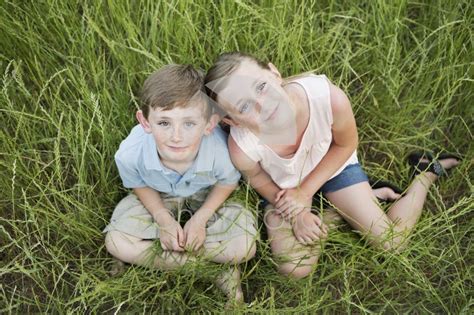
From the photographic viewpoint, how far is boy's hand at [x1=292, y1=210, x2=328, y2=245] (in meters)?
1.85

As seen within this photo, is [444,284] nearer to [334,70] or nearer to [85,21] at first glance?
[334,70]

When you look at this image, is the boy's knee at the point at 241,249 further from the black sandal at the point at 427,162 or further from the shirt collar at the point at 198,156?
the black sandal at the point at 427,162

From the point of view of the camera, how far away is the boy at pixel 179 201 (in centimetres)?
170

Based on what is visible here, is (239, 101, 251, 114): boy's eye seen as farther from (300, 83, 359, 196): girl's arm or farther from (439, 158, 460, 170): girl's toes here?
(439, 158, 460, 170): girl's toes

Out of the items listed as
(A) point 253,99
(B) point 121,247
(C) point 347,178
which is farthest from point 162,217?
(C) point 347,178

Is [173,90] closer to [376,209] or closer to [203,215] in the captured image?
[203,215]

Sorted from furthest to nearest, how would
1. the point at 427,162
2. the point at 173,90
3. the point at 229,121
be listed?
the point at 427,162 → the point at 229,121 → the point at 173,90

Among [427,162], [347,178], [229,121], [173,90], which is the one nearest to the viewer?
[173,90]

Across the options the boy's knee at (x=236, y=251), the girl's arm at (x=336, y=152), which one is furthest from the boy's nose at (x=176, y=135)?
the girl's arm at (x=336, y=152)

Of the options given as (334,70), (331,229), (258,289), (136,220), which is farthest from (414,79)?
(136,220)

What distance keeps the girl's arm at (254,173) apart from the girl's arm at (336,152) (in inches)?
4.0

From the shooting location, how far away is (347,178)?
6.42ft

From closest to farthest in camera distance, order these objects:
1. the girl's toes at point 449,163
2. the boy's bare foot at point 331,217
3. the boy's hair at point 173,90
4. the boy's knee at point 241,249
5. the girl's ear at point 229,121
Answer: the boy's hair at point 173,90 → the girl's ear at point 229,121 → the boy's knee at point 241,249 → the boy's bare foot at point 331,217 → the girl's toes at point 449,163

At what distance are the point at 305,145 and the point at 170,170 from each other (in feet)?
1.39
